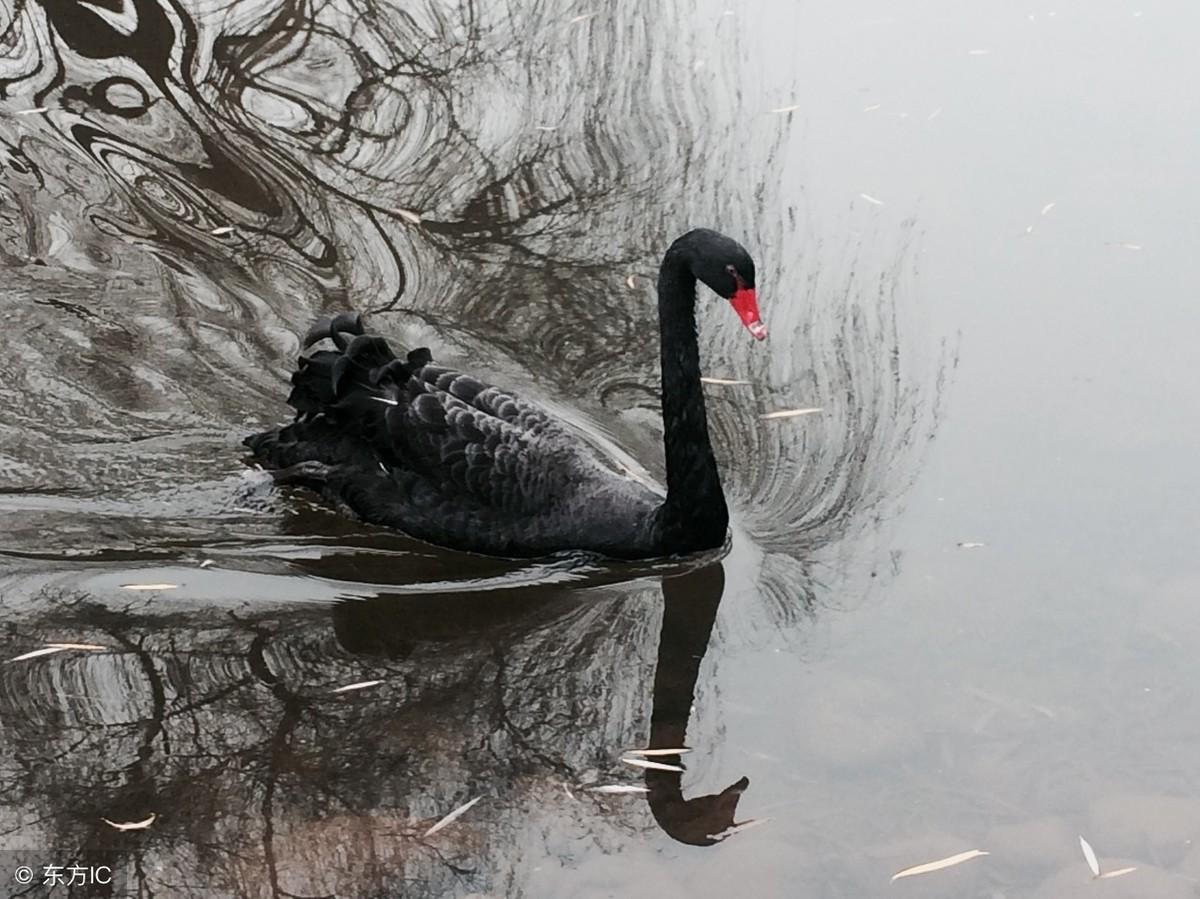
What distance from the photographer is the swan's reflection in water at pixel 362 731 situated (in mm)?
3273

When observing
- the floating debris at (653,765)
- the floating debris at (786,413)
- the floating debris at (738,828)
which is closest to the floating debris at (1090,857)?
the floating debris at (738,828)

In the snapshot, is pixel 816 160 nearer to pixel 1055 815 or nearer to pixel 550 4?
pixel 550 4

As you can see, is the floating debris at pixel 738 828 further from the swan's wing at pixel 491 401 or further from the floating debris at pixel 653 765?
the swan's wing at pixel 491 401

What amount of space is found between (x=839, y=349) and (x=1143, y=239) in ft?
5.28

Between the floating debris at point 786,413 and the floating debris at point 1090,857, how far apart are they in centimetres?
190

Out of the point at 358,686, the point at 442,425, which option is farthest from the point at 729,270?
the point at 358,686

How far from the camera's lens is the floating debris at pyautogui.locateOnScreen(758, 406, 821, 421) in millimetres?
4977

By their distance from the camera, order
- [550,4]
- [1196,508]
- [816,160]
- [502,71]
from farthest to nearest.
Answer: [550,4], [502,71], [816,160], [1196,508]

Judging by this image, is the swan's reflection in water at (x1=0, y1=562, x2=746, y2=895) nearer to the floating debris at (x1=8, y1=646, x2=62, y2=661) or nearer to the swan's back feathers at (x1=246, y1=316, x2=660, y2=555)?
the floating debris at (x1=8, y1=646, x2=62, y2=661)

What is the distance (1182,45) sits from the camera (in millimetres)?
7691

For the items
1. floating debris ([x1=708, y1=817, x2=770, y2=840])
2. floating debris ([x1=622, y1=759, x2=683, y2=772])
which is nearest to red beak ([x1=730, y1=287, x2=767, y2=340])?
floating debris ([x1=622, y1=759, x2=683, y2=772])

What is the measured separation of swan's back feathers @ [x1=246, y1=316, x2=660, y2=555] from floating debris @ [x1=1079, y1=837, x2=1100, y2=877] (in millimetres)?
1483

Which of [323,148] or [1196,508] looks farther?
[323,148]

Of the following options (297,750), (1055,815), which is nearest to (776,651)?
(1055,815)
